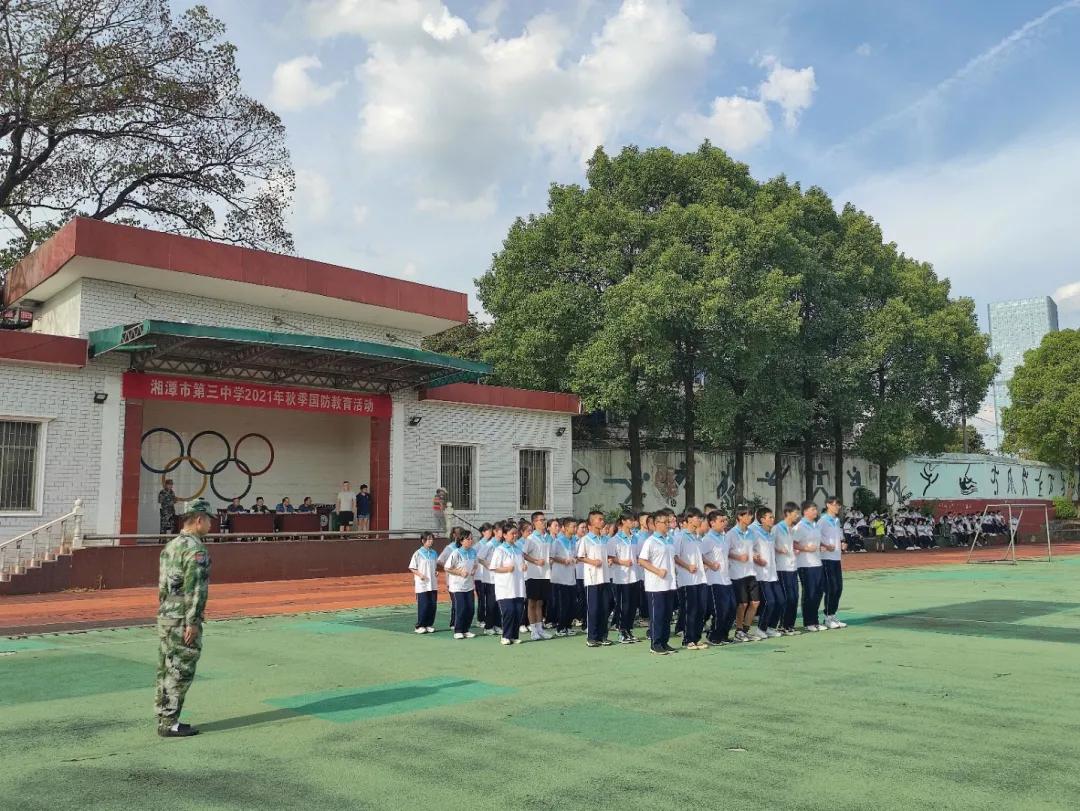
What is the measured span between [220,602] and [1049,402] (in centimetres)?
3480

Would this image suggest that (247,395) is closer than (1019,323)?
Yes

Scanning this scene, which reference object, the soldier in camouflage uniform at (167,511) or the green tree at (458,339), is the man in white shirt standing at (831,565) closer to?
the soldier in camouflage uniform at (167,511)

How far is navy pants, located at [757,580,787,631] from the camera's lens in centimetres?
955

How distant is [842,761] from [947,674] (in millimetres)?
2927

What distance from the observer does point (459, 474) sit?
2058 cm

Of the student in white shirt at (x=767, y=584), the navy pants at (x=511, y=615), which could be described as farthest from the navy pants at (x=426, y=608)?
the student in white shirt at (x=767, y=584)

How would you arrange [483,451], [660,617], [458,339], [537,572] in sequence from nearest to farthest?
[660,617] < [537,572] < [483,451] < [458,339]

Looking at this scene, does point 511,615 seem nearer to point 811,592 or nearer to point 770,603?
point 770,603

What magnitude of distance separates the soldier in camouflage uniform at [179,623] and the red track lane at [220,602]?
5646 millimetres

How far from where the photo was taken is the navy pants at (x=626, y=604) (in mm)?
9461

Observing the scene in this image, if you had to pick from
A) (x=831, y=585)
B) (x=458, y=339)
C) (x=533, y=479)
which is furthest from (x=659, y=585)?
(x=458, y=339)

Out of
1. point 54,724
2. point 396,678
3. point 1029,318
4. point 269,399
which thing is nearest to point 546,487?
point 269,399

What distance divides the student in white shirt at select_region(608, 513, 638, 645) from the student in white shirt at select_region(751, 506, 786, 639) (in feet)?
4.17

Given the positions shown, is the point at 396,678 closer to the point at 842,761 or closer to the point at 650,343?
the point at 842,761
